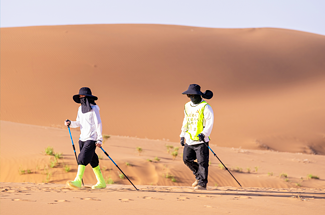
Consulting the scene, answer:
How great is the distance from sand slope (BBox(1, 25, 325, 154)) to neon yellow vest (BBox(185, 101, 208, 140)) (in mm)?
19034

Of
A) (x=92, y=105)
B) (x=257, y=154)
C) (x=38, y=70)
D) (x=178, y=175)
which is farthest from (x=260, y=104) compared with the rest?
(x=92, y=105)

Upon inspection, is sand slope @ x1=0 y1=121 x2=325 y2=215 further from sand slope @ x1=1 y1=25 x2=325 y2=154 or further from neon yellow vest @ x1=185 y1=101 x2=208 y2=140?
sand slope @ x1=1 y1=25 x2=325 y2=154

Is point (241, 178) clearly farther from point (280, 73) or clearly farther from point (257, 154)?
point (280, 73)

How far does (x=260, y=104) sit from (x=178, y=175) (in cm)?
2451

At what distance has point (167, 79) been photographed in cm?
3956

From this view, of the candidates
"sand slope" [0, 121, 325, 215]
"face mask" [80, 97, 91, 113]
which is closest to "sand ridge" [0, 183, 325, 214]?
"sand slope" [0, 121, 325, 215]

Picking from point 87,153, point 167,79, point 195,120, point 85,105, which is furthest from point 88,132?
point 167,79

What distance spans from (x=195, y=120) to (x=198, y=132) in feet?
0.80

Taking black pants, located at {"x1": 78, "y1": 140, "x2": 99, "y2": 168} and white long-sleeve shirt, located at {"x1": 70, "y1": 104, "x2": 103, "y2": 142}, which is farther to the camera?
white long-sleeve shirt, located at {"x1": 70, "y1": 104, "x2": 103, "y2": 142}

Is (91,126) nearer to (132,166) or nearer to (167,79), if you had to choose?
(132,166)

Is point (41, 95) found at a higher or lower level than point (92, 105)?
higher

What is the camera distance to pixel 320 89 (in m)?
38.9

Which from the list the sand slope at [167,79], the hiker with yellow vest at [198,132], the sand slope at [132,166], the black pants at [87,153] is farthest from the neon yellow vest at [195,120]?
the sand slope at [167,79]

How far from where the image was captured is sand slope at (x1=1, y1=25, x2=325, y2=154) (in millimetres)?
29531
